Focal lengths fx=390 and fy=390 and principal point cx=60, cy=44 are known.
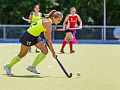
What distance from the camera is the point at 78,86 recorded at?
664 cm

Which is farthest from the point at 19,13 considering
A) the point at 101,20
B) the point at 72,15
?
the point at 72,15

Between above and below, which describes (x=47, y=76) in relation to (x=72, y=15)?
below

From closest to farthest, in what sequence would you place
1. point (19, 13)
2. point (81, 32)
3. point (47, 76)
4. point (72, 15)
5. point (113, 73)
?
point (47, 76) < point (113, 73) < point (72, 15) < point (81, 32) < point (19, 13)

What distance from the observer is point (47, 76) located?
26.1 feet

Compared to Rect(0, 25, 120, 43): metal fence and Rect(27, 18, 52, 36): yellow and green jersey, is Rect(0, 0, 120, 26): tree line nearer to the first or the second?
Rect(0, 25, 120, 43): metal fence

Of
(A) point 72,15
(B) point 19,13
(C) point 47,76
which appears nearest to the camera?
(C) point 47,76

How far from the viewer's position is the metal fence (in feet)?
83.8

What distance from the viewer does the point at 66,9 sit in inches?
1220

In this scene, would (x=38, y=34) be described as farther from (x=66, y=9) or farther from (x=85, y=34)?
(x=66, y=9)

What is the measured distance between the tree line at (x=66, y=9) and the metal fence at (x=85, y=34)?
13.4 ft

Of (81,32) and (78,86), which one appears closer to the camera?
(78,86)

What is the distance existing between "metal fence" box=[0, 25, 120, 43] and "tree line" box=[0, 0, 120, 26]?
4.10 meters

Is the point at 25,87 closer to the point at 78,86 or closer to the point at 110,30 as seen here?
the point at 78,86

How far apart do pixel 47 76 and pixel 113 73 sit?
1557 millimetres
